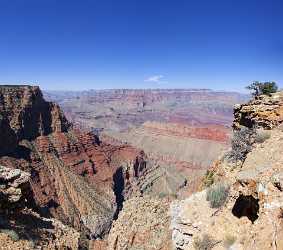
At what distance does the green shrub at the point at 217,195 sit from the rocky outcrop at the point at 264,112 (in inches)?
169

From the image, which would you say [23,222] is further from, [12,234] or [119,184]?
[119,184]

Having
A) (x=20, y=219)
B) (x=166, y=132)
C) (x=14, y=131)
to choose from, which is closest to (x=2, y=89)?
(x=14, y=131)

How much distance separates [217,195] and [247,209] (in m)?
2.75

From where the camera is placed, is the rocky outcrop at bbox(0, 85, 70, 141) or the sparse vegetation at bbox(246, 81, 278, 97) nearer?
the sparse vegetation at bbox(246, 81, 278, 97)

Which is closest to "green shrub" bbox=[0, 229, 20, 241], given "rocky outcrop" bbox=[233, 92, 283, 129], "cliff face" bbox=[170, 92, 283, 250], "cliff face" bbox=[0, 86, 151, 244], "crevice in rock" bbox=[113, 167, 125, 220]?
"cliff face" bbox=[170, 92, 283, 250]

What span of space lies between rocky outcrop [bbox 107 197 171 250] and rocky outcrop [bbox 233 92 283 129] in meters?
6.17

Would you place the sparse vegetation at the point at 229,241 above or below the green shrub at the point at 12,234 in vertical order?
above

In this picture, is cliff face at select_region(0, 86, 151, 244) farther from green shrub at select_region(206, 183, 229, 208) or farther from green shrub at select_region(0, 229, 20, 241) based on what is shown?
green shrub at select_region(206, 183, 229, 208)

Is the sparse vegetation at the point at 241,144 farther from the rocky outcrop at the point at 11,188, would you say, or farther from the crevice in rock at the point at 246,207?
the rocky outcrop at the point at 11,188

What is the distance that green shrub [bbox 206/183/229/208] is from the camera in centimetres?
1445

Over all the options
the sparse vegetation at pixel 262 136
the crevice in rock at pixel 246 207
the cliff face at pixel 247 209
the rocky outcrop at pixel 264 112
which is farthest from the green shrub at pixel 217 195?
the rocky outcrop at pixel 264 112

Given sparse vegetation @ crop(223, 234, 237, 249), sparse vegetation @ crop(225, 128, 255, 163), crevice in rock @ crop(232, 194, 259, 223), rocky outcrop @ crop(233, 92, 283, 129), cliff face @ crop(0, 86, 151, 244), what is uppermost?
rocky outcrop @ crop(233, 92, 283, 129)

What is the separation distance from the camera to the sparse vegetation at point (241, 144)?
17.8 m

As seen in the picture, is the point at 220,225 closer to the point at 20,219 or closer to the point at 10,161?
the point at 20,219
